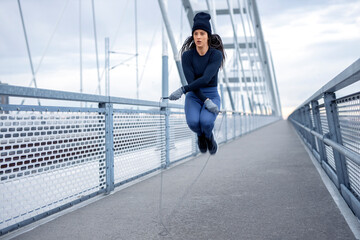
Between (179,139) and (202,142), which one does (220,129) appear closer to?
(179,139)

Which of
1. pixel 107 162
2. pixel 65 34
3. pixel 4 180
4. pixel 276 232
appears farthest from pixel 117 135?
pixel 65 34

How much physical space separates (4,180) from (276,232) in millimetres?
2145

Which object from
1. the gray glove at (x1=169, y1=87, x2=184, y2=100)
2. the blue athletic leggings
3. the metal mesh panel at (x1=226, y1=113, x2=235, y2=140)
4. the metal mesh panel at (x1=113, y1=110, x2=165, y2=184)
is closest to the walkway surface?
the metal mesh panel at (x1=113, y1=110, x2=165, y2=184)

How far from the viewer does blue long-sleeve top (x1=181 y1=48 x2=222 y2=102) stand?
3426 millimetres

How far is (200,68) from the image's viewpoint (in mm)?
3602

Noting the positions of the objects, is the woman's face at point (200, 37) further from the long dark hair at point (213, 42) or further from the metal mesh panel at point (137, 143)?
the metal mesh panel at point (137, 143)

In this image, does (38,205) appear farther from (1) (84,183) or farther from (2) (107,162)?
(2) (107,162)

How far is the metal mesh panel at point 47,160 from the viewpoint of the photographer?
8.95 feet

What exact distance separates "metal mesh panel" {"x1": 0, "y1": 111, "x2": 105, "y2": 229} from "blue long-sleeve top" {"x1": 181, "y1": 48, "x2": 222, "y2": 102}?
3.90ft

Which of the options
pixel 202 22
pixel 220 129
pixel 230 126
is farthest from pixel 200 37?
pixel 230 126

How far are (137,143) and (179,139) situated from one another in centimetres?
209

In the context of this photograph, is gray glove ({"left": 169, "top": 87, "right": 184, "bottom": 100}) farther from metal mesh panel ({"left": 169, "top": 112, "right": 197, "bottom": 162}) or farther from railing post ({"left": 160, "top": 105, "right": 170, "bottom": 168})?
metal mesh panel ({"left": 169, "top": 112, "right": 197, "bottom": 162})

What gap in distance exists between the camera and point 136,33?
17.7m

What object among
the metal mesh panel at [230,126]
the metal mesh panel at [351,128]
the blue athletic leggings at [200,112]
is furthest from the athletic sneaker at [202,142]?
the metal mesh panel at [230,126]
